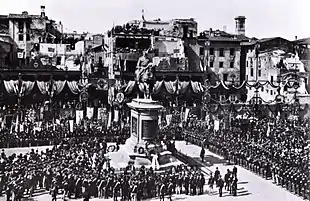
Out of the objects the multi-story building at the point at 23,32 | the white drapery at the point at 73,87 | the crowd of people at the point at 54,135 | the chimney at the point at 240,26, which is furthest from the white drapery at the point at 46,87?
the chimney at the point at 240,26

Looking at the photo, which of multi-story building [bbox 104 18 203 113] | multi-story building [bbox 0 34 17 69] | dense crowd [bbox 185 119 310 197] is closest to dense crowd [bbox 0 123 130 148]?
dense crowd [bbox 185 119 310 197]

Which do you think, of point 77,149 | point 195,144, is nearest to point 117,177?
point 77,149

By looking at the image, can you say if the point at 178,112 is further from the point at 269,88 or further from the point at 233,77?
the point at 233,77

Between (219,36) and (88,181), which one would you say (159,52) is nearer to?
(219,36)

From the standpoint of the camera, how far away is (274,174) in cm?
2161

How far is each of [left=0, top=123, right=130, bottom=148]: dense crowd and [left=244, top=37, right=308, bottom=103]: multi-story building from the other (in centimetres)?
1657

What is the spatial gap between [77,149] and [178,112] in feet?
49.6

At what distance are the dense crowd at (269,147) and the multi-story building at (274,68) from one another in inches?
355

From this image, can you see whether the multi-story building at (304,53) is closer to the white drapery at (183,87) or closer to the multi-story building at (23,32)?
the white drapery at (183,87)

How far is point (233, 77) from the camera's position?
54844 mm

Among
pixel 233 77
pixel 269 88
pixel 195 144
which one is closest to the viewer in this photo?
pixel 195 144

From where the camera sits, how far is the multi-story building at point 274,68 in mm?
44406

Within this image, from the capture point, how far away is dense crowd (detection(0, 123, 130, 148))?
2781 centimetres

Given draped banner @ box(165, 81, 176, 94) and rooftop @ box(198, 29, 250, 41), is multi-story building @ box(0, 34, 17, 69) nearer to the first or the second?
draped banner @ box(165, 81, 176, 94)
